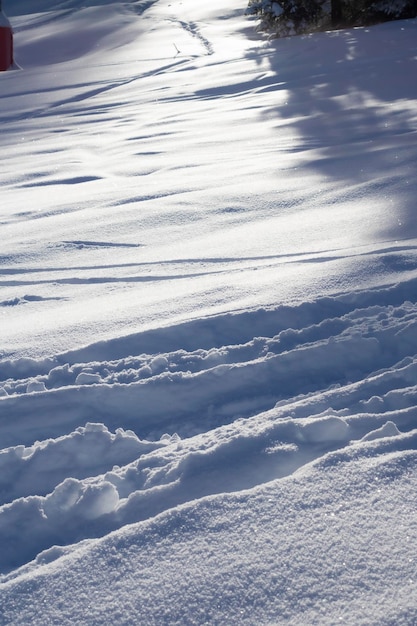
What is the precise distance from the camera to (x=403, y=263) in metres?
3.12

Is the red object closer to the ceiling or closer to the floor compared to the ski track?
closer to the ceiling

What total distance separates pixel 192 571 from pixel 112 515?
12.3 inches

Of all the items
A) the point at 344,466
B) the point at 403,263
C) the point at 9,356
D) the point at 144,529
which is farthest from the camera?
the point at 403,263

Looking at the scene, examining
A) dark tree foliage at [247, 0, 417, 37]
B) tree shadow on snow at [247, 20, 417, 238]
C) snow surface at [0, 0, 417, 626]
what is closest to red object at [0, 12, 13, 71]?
tree shadow on snow at [247, 20, 417, 238]

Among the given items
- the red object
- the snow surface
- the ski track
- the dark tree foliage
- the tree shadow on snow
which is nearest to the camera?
the snow surface

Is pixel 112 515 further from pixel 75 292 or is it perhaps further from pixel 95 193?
pixel 95 193

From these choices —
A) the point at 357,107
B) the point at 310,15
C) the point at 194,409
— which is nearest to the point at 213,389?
the point at 194,409

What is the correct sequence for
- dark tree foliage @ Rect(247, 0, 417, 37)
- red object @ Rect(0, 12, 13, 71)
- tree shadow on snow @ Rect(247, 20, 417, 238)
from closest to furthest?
tree shadow on snow @ Rect(247, 20, 417, 238)
red object @ Rect(0, 12, 13, 71)
dark tree foliage @ Rect(247, 0, 417, 37)

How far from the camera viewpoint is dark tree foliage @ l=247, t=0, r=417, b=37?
51.3 ft

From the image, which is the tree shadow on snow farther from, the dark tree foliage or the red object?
the red object

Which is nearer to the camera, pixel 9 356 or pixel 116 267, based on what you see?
pixel 9 356

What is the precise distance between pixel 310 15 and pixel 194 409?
15526 millimetres

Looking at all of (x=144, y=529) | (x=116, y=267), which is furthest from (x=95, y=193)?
(x=144, y=529)

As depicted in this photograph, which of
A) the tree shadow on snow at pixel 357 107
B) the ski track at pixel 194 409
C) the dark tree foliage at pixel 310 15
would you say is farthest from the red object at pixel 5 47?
the ski track at pixel 194 409
